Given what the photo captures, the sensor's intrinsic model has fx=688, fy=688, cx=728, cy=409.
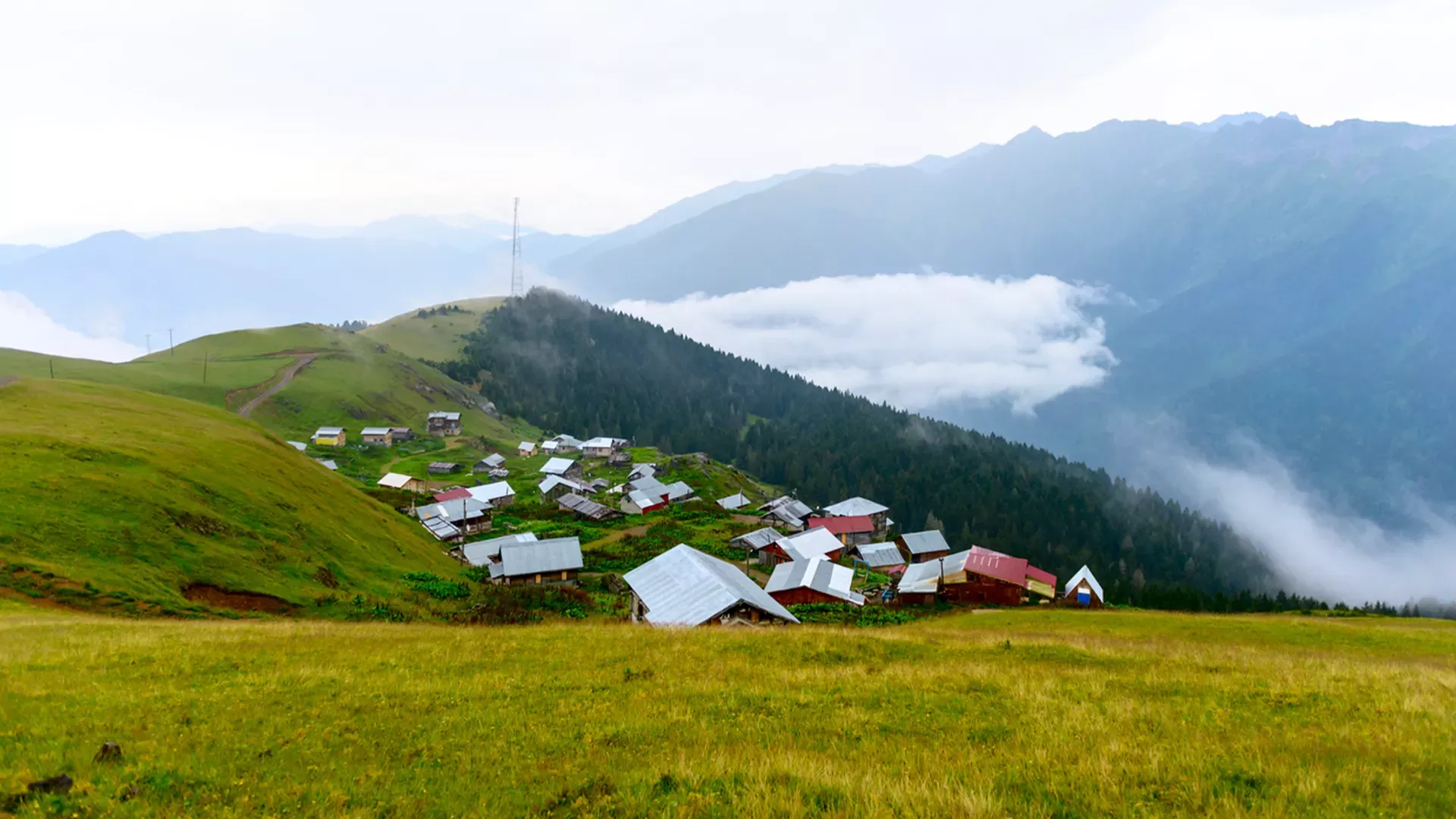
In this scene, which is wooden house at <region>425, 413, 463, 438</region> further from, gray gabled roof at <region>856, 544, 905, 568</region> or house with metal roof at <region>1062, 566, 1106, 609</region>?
house with metal roof at <region>1062, 566, 1106, 609</region>

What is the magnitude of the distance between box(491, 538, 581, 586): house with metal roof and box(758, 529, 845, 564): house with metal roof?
30722 millimetres

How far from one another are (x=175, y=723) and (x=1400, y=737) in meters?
18.3

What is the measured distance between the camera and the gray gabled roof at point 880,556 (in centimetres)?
9481

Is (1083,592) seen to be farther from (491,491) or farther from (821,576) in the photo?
(491,491)

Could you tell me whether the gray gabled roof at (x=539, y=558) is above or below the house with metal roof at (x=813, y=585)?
above

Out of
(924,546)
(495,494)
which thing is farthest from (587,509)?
(924,546)

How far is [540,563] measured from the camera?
6650 cm

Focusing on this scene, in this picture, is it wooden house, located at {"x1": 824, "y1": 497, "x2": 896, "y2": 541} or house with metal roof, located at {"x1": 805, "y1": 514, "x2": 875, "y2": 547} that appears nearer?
house with metal roof, located at {"x1": 805, "y1": 514, "x2": 875, "y2": 547}

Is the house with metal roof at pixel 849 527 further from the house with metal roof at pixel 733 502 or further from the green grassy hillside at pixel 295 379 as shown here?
the green grassy hillside at pixel 295 379

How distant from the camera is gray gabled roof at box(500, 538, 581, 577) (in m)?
65.5

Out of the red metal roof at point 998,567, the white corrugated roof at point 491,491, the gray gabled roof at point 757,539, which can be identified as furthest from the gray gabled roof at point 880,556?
the white corrugated roof at point 491,491

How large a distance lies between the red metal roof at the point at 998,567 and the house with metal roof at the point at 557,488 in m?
74.8

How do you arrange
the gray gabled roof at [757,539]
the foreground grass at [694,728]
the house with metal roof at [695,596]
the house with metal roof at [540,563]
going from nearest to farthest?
the foreground grass at [694,728] < the house with metal roof at [695,596] < the house with metal roof at [540,563] < the gray gabled roof at [757,539]

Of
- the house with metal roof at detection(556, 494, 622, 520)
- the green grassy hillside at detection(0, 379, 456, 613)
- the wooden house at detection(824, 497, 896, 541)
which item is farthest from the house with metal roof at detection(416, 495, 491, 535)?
the wooden house at detection(824, 497, 896, 541)
